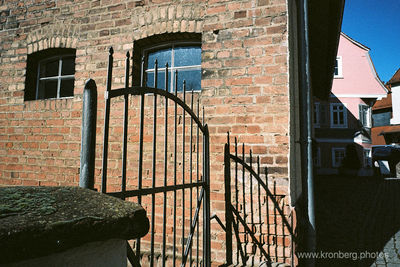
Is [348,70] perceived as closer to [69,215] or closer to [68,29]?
[68,29]

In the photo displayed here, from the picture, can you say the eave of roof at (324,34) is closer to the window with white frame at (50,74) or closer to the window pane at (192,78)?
the window pane at (192,78)

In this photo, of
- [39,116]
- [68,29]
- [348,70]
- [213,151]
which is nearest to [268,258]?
[213,151]

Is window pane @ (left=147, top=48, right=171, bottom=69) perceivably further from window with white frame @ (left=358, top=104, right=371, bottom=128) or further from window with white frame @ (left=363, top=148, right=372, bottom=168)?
window with white frame @ (left=358, top=104, right=371, bottom=128)

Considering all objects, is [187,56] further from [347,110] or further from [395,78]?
[395,78]

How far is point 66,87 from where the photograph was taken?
12.5 feet

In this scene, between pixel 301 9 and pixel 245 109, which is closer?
pixel 245 109

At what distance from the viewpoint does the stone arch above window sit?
10.6ft

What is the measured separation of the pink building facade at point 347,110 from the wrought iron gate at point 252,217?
18221 millimetres

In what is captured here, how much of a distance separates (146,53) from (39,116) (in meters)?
1.65

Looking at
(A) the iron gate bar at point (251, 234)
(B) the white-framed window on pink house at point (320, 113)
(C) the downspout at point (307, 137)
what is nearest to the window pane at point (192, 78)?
(C) the downspout at point (307, 137)

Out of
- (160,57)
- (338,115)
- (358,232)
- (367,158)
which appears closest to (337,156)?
(367,158)

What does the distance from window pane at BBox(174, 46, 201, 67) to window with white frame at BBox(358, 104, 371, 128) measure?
19610 millimetres

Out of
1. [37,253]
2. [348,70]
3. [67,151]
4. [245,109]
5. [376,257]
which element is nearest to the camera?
[37,253]

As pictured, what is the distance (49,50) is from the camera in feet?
12.2
